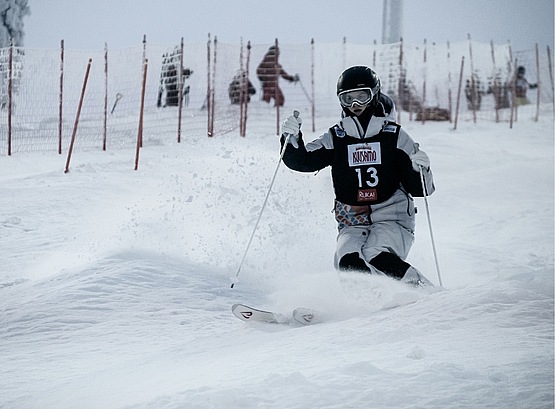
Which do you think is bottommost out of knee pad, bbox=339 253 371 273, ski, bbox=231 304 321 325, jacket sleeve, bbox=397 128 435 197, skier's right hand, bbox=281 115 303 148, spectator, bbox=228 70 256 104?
ski, bbox=231 304 321 325

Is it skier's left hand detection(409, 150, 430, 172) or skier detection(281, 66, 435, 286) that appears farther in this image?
skier detection(281, 66, 435, 286)

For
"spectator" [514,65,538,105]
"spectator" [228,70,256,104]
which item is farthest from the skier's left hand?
"spectator" [514,65,538,105]

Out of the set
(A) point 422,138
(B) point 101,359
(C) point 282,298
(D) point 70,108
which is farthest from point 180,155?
(B) point 101,359

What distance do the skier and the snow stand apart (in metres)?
0.39

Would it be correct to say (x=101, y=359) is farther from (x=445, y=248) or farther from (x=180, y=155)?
(x=180, y=155)

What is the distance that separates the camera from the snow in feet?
7.11

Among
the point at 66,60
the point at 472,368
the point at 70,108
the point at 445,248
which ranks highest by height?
the point at 66,60

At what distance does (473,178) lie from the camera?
1141 centimetres

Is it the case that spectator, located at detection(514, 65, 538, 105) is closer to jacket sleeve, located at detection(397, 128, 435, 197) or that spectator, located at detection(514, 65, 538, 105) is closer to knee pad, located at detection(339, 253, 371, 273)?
jacket sleeve, located at detection(397, 128, 435, 197)

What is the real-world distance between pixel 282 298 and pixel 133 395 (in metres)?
2.51

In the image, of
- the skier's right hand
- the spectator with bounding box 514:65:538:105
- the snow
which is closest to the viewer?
the snow

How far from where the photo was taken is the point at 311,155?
4.54 meters

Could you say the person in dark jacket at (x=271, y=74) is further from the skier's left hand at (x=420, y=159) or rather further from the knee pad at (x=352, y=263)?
the knee pad at (x=352, y=263)

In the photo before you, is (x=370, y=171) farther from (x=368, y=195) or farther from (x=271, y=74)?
(x=271, y=74)
